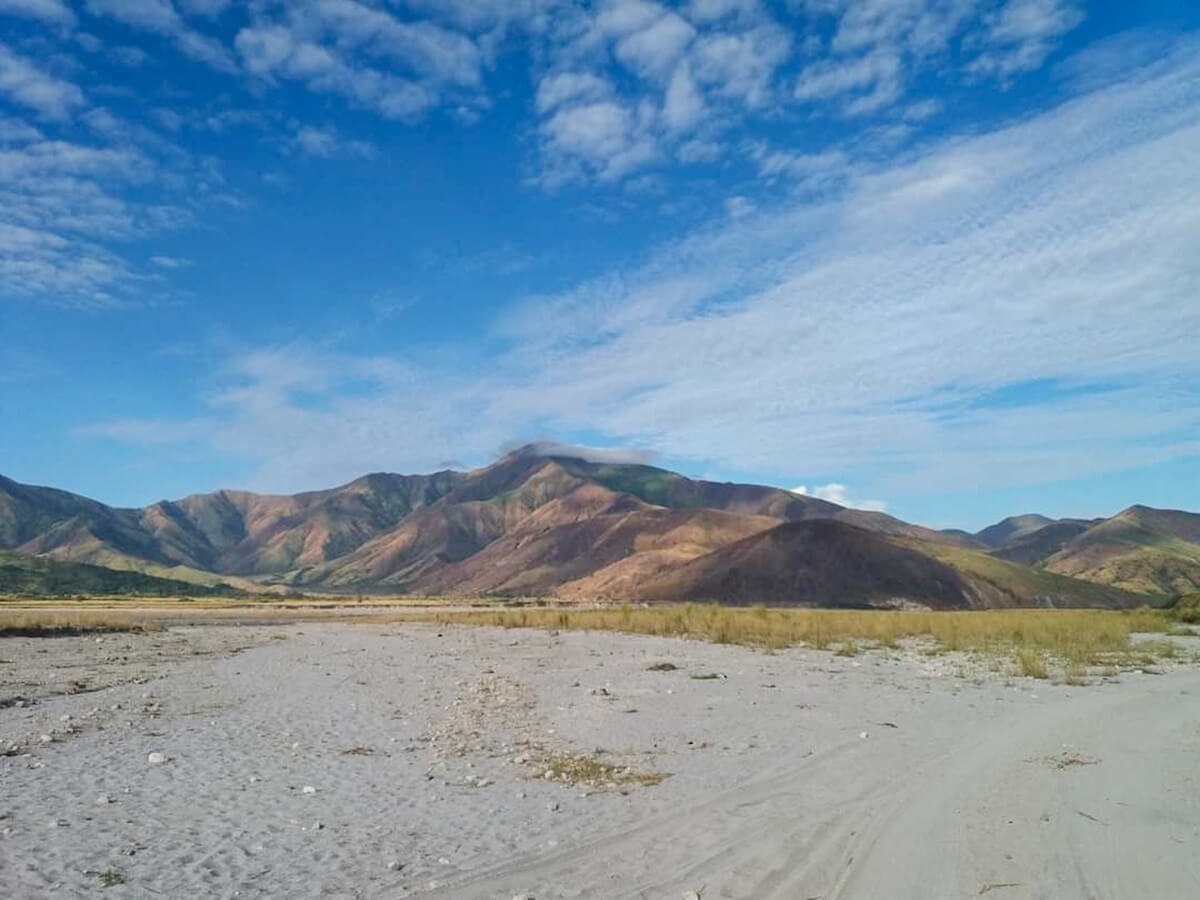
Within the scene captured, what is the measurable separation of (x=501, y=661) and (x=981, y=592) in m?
92.4

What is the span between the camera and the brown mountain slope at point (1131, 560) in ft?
459

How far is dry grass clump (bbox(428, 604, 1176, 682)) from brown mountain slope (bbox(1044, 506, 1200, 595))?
104953 millimetres

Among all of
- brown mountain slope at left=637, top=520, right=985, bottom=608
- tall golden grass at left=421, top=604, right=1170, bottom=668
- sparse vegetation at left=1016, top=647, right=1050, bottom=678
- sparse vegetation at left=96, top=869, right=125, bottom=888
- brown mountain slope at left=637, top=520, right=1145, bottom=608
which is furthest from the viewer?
brown mountain slope at left=637, top=520, right=1145, bottom=608

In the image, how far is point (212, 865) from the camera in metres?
7.22

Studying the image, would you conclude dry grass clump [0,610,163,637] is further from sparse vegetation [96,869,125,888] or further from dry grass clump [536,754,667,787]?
sparse vegetation [96,869,125,888]

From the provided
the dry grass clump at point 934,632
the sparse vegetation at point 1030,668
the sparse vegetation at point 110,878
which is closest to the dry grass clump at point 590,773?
the sparse vegetation at point 110,878

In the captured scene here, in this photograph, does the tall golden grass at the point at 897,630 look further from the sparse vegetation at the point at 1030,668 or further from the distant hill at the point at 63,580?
the distant hill at the point at 63,580

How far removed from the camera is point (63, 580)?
132 metres

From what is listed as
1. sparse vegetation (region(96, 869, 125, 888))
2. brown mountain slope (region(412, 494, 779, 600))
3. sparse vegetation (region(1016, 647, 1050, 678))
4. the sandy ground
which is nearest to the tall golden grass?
sparse vegetation (region(1016, 647, 1050, 678))

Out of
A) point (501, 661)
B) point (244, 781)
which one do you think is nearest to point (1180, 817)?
point (244, 781)

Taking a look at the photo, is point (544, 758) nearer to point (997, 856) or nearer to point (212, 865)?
point (212, 865)

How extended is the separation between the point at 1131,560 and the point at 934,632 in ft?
455

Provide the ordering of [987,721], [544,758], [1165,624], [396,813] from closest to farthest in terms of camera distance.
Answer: [396,813] < [544,758] < [987,721] < [1165,624]

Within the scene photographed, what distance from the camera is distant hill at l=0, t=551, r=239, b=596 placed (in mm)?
125688
